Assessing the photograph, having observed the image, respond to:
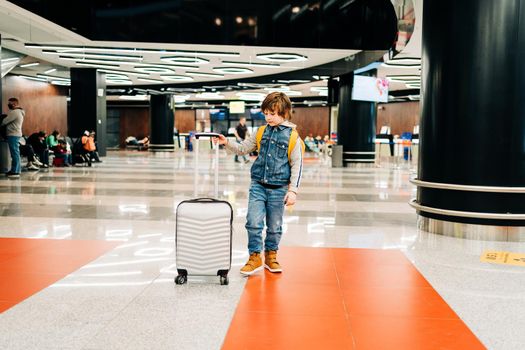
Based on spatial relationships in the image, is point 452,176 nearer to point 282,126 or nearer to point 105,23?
point 282,126

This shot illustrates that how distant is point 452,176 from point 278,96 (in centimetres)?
314

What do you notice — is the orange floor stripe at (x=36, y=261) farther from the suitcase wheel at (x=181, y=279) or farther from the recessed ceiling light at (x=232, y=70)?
the recessed ceiling light at (x=232, y=70)

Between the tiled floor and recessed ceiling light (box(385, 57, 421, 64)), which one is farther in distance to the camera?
recessed ceiling light (box(385, 57, 421, 64))

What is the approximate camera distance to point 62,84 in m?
34.1

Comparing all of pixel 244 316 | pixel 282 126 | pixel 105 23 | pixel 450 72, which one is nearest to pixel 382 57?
pixel 105 23

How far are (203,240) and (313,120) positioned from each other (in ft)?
149

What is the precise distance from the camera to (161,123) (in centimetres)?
3862

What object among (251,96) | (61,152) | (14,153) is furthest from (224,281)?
(251,96)

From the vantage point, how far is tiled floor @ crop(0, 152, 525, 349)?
A: 3.20 metres

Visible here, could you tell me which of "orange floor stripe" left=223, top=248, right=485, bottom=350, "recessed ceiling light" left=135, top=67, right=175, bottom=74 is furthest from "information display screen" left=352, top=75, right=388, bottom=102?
"orange floor stripe" left=223, top=248, right=485, bottom=350

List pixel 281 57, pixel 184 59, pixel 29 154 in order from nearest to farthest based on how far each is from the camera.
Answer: pixel 29 154, pixel 281 57, pixel 184 59

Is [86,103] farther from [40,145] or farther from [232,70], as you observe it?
[232,70]

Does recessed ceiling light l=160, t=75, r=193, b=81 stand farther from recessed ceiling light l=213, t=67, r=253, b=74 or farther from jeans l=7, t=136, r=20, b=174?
jeans l=7, t=136, r=20, b=174

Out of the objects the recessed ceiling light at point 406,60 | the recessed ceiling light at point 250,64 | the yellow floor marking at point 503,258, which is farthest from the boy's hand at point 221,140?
the recessed ceiling light at point 250,64
